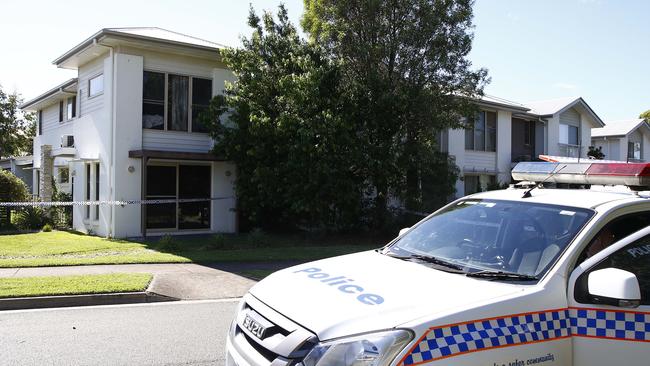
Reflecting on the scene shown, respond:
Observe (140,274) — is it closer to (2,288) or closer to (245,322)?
(2,288)

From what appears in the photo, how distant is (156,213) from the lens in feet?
56.1

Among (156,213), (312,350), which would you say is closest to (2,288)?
(312,350)

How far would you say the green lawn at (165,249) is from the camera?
37.2ft

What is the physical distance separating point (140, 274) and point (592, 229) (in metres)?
8.19

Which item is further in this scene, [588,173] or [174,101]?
[174,101]

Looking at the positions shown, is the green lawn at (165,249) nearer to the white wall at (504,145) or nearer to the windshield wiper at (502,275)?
the windshield wiper at (502,275)

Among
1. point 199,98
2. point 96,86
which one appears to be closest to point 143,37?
point 199,98

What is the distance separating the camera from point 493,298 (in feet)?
8.88

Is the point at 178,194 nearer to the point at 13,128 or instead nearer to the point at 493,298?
the point at 493,298

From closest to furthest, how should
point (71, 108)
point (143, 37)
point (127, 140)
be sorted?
point (143, 37), point (127, 140), point (71, 108)

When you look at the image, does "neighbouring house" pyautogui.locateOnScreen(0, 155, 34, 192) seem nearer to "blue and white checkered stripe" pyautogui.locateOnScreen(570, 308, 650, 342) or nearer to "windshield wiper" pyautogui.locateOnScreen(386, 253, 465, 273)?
"windshield wiper" pyautogui.locateOnScreen(386, 253, 465, 273)

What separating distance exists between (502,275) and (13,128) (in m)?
45.0

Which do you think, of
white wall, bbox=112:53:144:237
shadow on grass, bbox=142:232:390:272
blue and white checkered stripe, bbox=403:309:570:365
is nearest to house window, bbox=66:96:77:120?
white wall, bbox=112:53:144:237

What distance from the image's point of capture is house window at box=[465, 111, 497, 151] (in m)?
25.0
